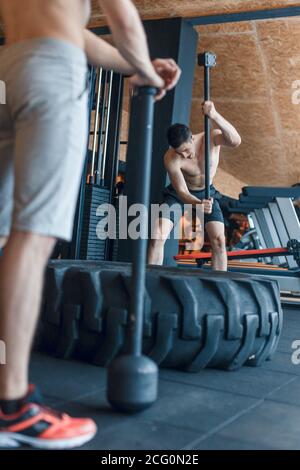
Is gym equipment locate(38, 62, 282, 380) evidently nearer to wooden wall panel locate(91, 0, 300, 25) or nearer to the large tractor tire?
the large tractor tire

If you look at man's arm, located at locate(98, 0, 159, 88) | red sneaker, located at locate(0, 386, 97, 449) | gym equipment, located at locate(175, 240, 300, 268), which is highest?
gym equipment, located at locate(175, 240, 300, 268)

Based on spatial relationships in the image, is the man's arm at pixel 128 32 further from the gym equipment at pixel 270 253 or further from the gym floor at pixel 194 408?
the gym equipment at pixel 270 253

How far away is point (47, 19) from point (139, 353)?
Answer: 2.33 feet

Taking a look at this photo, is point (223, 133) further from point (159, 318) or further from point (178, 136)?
point (159, 318)

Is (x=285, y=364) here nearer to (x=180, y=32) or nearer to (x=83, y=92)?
(x=83, y=92)

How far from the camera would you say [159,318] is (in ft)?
5.06

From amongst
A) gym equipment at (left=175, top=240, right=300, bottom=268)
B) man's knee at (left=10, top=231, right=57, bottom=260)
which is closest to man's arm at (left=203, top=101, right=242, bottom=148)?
gym equipment at (left=175, top=240, right=300, bottom=268)

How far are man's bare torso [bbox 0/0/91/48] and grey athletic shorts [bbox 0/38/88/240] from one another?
0.8 inches

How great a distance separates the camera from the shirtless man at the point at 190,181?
3.42 m

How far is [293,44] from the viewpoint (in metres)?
4.69

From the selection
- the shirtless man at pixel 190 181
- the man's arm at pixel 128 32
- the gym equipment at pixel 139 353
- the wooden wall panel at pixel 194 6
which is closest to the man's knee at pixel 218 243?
the shirtless man at pixel 190 181

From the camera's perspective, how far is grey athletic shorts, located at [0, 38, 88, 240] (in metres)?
0.96

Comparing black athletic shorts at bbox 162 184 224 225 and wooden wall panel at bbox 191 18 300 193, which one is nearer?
black athletic shorts at bbox 162 184 224 225

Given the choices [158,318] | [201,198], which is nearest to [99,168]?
[201,198]
